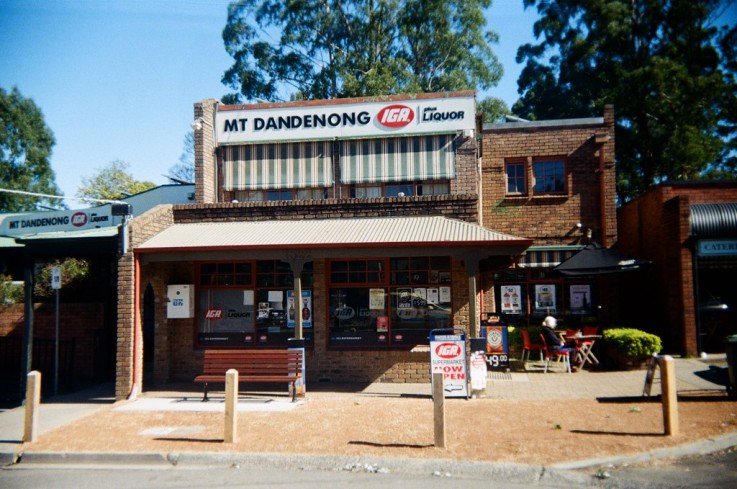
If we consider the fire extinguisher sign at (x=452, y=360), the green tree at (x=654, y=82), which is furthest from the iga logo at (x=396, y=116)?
the green tree at (x=654, y=82)

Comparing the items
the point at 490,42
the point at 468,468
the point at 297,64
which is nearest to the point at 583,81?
the point at 490,42

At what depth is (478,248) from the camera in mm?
11320

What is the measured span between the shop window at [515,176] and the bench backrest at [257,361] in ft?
30.5

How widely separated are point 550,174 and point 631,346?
240 inches

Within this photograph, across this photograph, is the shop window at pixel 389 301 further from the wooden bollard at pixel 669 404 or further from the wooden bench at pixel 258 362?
the wooden bollard at pixel 669 404

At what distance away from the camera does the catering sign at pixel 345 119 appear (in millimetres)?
Result: 14953

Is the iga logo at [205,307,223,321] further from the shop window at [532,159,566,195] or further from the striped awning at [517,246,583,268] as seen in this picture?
the shop window at [532,159,566,195]

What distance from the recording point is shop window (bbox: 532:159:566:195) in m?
17.4

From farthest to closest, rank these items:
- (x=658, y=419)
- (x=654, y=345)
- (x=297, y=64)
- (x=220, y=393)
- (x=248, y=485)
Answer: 1. (x=297, y=64)
2. (x=654, y=345)
3. (x=220, y=393)
4. (x=658, y=419)
5. (x=248, y=485)

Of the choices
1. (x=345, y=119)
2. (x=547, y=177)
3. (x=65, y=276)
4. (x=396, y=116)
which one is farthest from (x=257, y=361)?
(x=547, y=177)

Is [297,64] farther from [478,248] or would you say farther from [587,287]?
[478,248]

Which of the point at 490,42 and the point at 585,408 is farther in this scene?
the point at 490,42

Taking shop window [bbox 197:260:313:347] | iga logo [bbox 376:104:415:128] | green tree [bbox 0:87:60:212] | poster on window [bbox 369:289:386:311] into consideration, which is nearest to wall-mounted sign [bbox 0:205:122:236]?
shop window [bbox 197:260:313:347]

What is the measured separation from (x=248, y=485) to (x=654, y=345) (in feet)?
32.4
